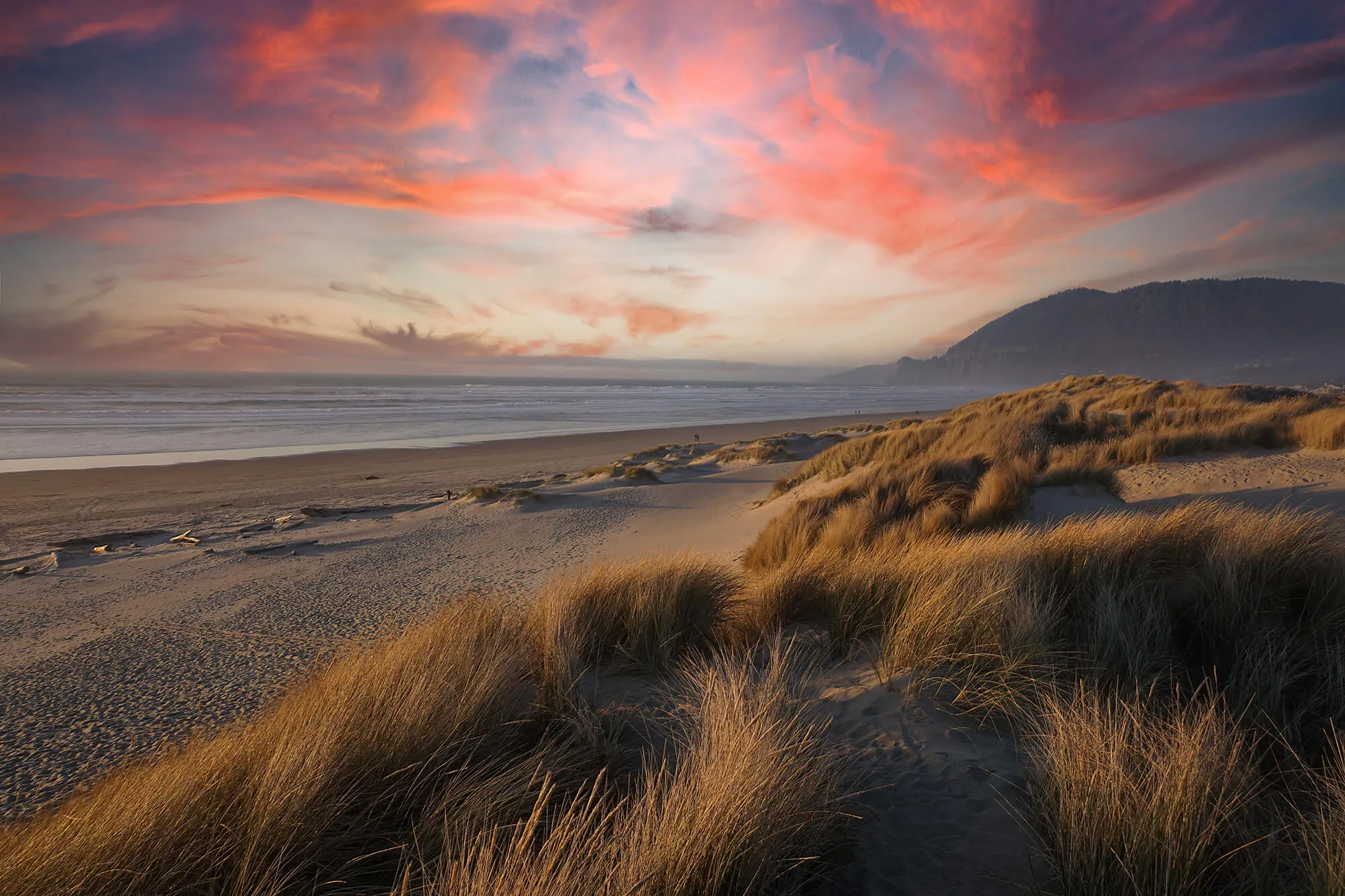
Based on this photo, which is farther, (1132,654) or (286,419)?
(286,419)

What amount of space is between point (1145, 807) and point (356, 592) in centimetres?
680

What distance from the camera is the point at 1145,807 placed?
66.0 inches

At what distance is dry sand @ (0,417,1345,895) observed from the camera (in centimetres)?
217

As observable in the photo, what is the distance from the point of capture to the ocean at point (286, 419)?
2053 cm

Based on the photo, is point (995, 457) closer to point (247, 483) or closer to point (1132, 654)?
point (1132, 654)

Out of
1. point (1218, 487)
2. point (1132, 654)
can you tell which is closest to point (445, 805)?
point (1132, 654)

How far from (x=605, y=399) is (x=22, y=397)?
139 ft

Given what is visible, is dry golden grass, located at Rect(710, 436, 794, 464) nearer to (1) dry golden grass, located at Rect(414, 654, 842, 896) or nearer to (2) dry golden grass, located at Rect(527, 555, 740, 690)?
(2) dry golden grass, located at Rect(527, 555, 740, 690)

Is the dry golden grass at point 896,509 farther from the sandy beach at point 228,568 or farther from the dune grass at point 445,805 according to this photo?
the dune grass at point 445,805

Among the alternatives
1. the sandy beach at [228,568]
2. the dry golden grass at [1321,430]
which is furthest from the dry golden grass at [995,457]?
the sandy beach at [228,568]

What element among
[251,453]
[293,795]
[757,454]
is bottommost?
[757,454]

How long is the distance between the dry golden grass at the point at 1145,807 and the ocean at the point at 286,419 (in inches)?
921

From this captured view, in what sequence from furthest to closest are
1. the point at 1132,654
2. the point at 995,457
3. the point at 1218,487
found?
the point at 995,457 < the point at 1218,487 < the point at 1132,654

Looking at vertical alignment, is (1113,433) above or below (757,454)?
above
